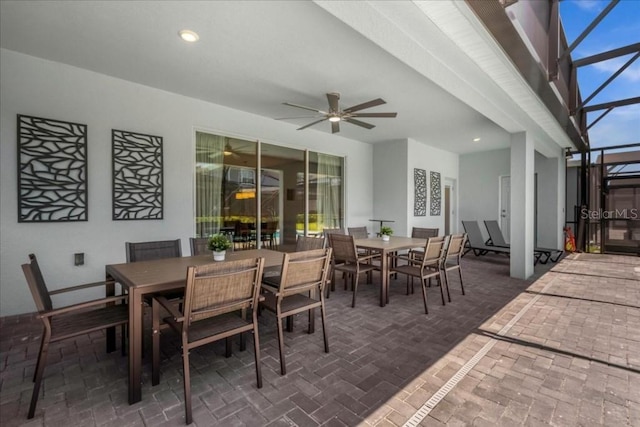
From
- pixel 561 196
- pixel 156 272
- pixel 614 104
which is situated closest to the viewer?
pixel 156 272

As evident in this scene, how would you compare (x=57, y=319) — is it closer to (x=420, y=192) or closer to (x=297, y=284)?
(x=297, y=284)

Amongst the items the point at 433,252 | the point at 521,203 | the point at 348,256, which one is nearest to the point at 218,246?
the point at 348,256

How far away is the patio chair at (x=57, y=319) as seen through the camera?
175 cm

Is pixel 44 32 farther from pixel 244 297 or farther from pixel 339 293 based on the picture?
pixel 339 293

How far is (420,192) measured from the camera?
761 centimetres

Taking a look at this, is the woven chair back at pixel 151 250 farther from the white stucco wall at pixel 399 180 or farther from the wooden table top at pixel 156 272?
the white stucco wall at pixel 399 180

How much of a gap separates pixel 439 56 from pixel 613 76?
4.16 metres

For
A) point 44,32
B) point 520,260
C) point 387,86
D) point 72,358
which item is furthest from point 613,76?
point 72,358

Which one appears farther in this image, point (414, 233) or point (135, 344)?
point (414, 233)

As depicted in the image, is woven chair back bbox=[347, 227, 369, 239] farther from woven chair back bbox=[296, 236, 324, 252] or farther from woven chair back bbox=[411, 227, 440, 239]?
woven chair back bbox=[296, 236, 324, 252]

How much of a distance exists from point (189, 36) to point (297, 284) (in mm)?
2577

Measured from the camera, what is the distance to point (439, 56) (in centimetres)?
284

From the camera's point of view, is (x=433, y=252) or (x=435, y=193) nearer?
(x=433, y=252)

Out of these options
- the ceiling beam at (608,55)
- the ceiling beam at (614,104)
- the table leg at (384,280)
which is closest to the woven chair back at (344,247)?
the table leg at (384,280)
